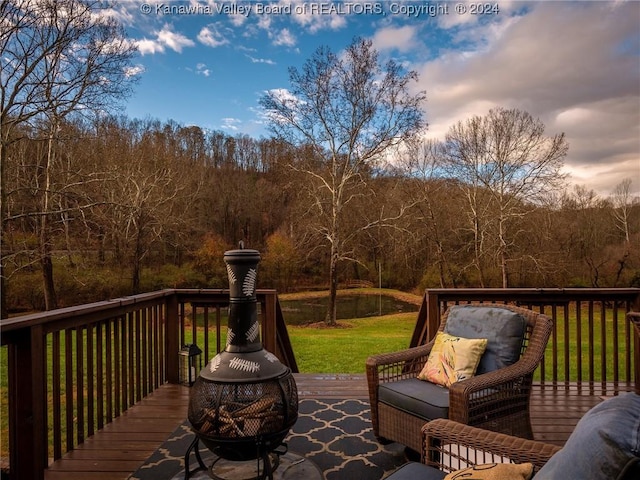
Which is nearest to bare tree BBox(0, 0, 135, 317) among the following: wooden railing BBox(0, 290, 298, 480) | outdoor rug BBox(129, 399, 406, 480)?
wooden railing BBox(0, 290, 298, 480)

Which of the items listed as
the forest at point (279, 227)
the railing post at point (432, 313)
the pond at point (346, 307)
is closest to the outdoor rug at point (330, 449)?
the railing post at point (432, 313)

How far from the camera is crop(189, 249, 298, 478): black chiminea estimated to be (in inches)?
77.8

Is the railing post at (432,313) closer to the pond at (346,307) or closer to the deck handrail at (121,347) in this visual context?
the deck handrail at (121,347)

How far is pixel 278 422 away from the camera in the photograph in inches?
79.9

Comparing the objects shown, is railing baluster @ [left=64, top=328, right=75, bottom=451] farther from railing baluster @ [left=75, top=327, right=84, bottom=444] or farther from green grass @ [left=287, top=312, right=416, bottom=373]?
green grass @ [left=287, top=312, right=416, bottom=373]

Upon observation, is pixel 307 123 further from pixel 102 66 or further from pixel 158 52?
pixel 102 66

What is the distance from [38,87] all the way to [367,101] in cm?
840

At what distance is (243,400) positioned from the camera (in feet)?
6.57

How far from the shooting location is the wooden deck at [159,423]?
2.50m

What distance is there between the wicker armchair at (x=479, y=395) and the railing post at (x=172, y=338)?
84.0 inches

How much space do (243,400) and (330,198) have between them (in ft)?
38.7

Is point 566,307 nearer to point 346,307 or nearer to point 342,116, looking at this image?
point 342,116

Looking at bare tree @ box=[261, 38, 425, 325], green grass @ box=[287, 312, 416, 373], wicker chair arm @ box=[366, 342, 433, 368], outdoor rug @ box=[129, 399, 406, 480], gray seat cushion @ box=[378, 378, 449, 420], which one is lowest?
green grass @ box=[287, 312, 416, 373]

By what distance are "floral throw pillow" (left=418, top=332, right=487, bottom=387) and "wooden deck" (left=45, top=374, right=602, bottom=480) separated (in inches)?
31.4
